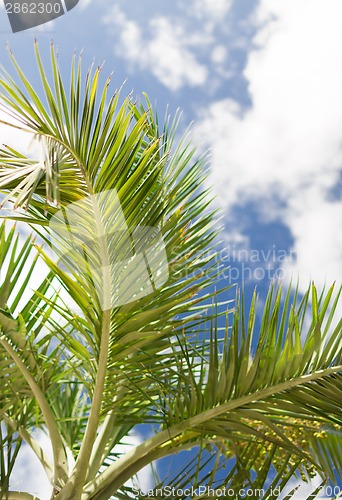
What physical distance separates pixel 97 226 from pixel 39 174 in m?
0.36

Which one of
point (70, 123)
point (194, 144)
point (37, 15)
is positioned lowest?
point (70, 123)

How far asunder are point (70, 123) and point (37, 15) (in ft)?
5.20

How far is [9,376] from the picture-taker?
221 centimetres

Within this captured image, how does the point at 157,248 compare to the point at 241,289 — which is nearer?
the point at 241,289

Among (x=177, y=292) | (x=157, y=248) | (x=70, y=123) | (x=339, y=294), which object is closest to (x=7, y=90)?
(x=70, y=123)

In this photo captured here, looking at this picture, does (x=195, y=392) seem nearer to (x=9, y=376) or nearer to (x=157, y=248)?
(x=157, y=248)

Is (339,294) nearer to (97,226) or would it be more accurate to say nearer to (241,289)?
(241,289)

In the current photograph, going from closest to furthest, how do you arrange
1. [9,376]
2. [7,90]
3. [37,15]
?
1. [7,90]
2. [9,376]
3. [37,15]

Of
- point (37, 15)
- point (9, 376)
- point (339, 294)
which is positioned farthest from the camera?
point (37, 15)

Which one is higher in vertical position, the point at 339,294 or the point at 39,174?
the point at 39,174

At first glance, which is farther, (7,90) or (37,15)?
(37,15)

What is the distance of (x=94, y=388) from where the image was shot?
6.42 feet

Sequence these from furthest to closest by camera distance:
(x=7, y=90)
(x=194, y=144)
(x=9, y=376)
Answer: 1. (x=194, y=144)
2. (x=9, y=376)
3. (x=7, y=90)

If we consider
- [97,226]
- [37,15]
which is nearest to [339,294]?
[97,226]
